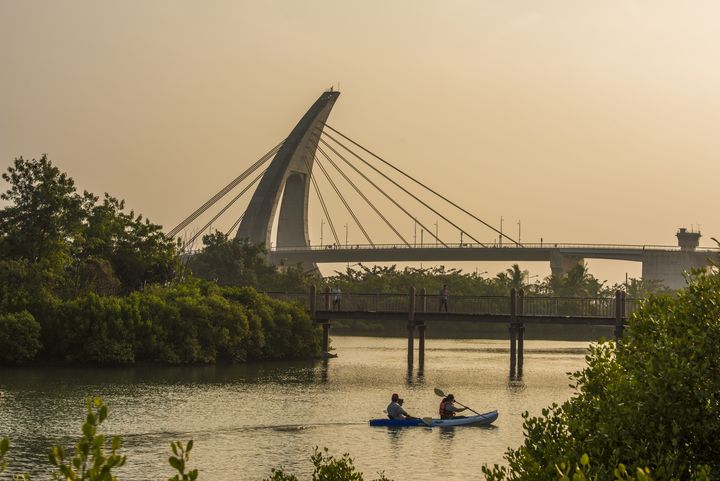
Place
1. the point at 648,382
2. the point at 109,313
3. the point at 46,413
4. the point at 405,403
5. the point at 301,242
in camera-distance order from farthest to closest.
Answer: the point at 301,242
the point at 109,313
the point at 405,403
the point at 46,413
the point at 648,382

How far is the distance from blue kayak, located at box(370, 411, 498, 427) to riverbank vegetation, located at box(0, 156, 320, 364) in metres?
21.4

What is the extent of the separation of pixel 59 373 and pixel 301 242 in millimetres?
77736

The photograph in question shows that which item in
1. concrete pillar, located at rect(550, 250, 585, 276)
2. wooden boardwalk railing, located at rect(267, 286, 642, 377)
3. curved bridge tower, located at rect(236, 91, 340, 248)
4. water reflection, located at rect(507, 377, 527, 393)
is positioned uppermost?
curved bridge tower, located at rect(236, 91, 340, 248)

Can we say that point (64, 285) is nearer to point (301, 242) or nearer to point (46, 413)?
point (46, 413)

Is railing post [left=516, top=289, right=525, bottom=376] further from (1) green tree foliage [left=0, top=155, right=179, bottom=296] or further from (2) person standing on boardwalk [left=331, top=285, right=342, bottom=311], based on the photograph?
(1) green tree foliage [left=0, top=155, right=179, bottom=296]

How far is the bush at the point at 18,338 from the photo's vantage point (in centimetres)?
5216

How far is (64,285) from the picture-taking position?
6041 centimetres

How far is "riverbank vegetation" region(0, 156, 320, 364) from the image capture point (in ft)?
179

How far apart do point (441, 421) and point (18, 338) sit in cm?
2442

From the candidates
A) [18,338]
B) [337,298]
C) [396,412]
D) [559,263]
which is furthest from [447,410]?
[559,263]

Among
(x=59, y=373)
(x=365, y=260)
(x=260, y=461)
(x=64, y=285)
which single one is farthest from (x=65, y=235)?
(x=365, y=260)

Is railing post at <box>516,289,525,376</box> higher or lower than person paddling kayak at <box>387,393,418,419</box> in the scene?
higher

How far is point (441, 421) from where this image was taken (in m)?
36.2

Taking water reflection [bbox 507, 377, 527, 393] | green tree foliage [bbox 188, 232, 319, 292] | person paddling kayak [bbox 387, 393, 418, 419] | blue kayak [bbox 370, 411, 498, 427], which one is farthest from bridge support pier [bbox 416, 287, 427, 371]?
green tree foliage [bbox 188, 232, 319, 292]
